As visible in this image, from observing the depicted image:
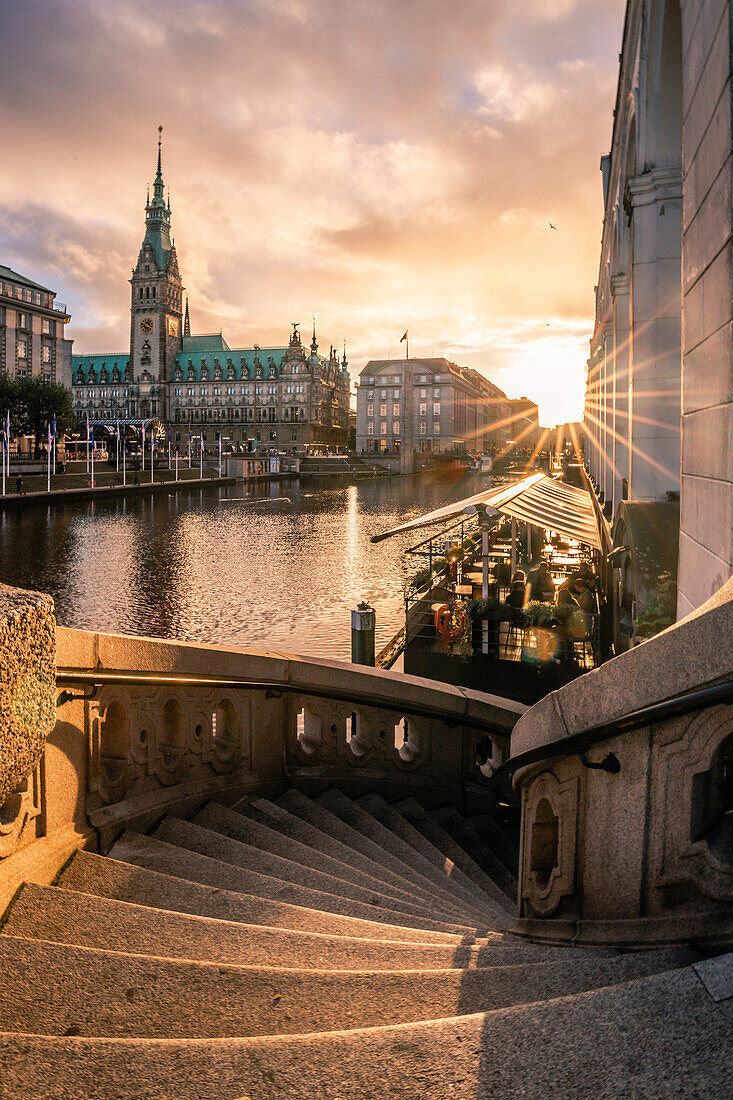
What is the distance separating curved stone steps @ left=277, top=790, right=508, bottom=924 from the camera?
18.1 feet

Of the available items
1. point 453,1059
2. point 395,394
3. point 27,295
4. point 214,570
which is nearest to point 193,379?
point 395,394

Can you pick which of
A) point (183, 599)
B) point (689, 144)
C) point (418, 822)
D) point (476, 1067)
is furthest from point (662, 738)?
point (183, 599)

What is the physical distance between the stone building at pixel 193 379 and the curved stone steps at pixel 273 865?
156m

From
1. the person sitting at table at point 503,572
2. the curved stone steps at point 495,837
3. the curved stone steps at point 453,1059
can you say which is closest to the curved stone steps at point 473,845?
the curved stone steps at point 495,837

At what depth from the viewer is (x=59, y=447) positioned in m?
79.5

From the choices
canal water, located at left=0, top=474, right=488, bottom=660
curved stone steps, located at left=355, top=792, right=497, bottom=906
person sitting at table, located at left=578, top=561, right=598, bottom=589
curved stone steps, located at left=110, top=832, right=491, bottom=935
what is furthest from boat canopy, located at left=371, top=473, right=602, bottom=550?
curved stone steps, located at left=110, top=832, right=491, bottom=935

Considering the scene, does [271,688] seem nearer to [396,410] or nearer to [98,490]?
[98,490]

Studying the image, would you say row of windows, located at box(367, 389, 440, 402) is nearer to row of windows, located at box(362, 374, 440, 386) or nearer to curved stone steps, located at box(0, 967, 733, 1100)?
row of windows, located at box(362, 374, 440, 386)

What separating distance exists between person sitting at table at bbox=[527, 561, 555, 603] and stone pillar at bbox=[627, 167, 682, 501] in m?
3.88

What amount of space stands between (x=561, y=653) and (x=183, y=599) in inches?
538

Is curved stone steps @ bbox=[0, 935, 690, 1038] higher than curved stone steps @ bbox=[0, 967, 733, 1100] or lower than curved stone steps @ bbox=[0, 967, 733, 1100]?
lower

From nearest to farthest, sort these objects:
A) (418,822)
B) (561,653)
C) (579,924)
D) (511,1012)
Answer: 1. (511,1012)
2. (579,924)
3. (418,822)
4. (561,653)

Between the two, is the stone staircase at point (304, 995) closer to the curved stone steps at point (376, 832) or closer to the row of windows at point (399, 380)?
the curved stone steps at point (376, 832)

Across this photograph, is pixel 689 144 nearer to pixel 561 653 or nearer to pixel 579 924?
pixel 579 924
